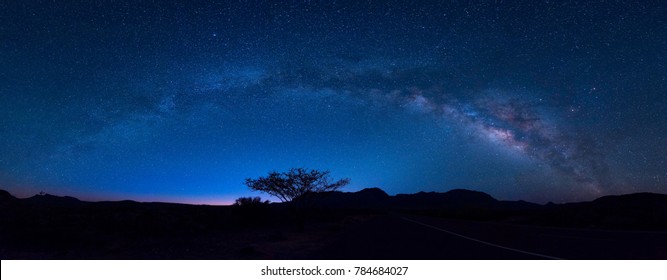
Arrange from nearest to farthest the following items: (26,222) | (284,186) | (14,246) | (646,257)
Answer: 1. (646,257)
2. (14,246)
3. (26,222)
4. (284,186)

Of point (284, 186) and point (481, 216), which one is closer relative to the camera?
point (284, 186)

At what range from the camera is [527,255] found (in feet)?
36.7

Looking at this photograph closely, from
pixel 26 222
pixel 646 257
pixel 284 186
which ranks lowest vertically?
pixel 646 257

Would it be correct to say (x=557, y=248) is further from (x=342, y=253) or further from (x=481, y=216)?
(x=481, y=216)

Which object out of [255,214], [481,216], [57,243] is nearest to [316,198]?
[255,214]

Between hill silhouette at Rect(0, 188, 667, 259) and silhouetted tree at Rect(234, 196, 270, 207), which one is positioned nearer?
hill silhouette at Rect(0, 188, 667, 259)

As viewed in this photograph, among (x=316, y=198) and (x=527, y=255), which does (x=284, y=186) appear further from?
(x=527, y=255)

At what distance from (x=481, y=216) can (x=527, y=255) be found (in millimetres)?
38281

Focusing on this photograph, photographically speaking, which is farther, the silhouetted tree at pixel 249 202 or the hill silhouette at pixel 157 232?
the silhouetted tree at pixel 249 202
